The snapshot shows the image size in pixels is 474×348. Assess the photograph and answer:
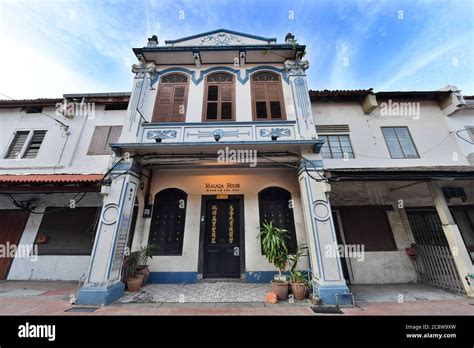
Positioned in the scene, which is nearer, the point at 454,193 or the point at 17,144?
the point at 454,193

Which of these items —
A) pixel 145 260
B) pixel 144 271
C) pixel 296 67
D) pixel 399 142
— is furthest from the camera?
pixel 399 142

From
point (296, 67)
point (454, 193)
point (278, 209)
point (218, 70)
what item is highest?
point (218, 70)

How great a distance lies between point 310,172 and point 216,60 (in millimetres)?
5697

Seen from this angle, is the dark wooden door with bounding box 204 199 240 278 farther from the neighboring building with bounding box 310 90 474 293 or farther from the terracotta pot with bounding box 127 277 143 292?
the neighboring building with bounding box 310 90 474 293

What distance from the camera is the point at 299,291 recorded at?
468 cm

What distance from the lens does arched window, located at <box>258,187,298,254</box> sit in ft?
21.7

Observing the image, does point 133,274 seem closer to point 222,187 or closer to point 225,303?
point 225,303

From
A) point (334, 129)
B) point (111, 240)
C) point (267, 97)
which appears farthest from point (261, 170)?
point (111, 240)

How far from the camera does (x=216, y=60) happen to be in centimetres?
746

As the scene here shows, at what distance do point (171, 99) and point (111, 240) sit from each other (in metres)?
4.92
